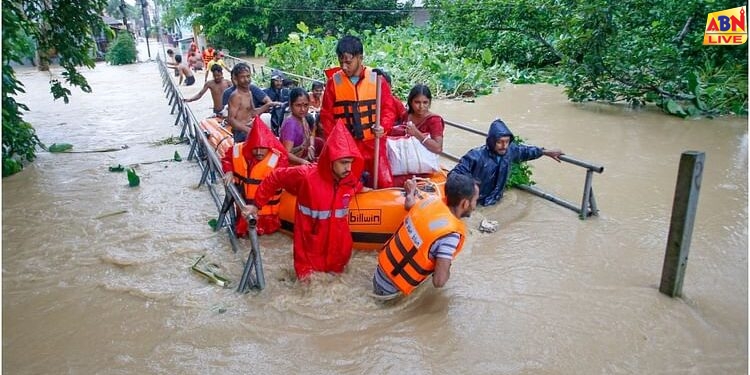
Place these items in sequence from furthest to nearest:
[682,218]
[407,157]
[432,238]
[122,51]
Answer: [122,51] < [407,157] < [682,218] < [432,238]

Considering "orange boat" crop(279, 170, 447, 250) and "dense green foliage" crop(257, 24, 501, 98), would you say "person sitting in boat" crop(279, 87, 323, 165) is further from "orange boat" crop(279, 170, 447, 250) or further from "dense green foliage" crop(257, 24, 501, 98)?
"dense green foliage" crop(257, 24, 501, 98)

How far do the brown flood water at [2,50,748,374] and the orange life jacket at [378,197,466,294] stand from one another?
32 centimetres

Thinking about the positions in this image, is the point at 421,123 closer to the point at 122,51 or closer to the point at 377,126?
the point at 377,126

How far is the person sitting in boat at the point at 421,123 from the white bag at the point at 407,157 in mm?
80

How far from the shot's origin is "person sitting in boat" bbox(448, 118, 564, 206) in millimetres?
4922

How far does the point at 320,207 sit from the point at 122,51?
31.0m

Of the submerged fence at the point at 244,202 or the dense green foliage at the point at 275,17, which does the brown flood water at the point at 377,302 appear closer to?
the submerged fence at the point at 244,202

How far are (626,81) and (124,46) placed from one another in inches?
1097

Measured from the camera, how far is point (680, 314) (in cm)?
333

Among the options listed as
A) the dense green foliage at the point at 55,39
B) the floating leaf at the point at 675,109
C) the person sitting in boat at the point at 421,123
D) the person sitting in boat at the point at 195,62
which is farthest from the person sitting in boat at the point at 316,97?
the person sitting in boat at the point at 195,62

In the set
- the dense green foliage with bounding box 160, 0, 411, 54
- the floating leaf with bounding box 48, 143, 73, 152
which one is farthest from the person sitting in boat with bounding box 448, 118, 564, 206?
the dense green foliage with bounding box 160, 0, 411, 54

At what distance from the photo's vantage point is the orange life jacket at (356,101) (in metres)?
4.21

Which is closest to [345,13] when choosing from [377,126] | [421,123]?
[421,123]

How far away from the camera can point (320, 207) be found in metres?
3.45
